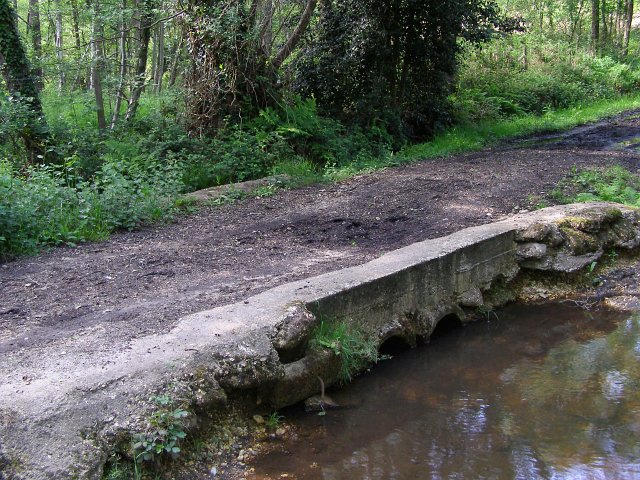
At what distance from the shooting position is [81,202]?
25.9ft

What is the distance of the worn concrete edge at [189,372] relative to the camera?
3.38 metres

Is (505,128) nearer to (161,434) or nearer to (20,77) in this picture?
(20,77)

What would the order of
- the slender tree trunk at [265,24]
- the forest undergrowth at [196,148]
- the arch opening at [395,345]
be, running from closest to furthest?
1. the arch opening at [395,345]
2. the forest undergrowth at [196,148]
3. the slender tree trunk at [265,24]

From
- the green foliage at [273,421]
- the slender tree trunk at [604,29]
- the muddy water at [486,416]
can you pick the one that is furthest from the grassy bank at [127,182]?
the slender tree trunk at [604,29]

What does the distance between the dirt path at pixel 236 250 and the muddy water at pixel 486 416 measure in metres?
1.30

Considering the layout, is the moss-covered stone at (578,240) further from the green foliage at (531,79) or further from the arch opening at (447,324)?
the green foliage at (531,79)

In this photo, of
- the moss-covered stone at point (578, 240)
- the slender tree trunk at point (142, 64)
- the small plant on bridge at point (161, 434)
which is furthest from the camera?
the slender tree trunk at point (142, 64)

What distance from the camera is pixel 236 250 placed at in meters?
7.00

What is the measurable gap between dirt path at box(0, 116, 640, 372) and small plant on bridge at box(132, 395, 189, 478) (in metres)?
0.70

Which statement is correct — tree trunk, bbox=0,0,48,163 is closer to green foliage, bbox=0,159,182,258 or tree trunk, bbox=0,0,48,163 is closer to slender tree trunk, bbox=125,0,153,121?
slender tree trunk, bbox=125,0,153,121

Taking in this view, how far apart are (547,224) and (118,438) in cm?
544

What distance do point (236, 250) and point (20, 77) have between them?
7.29m

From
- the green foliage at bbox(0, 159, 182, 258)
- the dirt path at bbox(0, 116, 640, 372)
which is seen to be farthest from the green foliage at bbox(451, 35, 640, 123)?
the green foliage at bbox(0, 159, 182, 258)

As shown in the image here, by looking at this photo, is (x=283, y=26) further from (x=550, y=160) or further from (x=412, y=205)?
(x=412, y=205)
